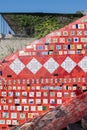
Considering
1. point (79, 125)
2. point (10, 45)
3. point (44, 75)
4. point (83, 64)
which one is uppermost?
point (10, 45)

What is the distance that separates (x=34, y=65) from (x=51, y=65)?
0.28 meters

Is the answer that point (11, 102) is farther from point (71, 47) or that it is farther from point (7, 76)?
point (71, 47)

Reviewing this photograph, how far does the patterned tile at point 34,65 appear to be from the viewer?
6309 millimetres

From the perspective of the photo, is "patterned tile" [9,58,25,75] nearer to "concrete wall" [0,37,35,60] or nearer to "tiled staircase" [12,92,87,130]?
"tiled staircase" [12,92,87,130]

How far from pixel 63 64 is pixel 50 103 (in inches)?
26.3

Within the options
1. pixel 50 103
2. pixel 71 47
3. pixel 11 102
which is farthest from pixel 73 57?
pixel 11 102

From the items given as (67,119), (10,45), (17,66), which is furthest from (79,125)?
(10,45)

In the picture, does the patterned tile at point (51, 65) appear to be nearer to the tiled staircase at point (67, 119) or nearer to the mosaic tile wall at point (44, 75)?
the mosaic tile wall at point (44, 75)

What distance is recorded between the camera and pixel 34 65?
6.31 m

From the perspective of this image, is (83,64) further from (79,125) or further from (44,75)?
(79,125)

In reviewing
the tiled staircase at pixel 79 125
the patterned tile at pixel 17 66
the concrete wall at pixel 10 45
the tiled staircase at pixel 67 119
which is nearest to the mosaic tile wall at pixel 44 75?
the patterned tile at pixel 17 66

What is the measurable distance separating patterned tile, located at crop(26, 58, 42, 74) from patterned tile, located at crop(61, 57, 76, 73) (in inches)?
15.5

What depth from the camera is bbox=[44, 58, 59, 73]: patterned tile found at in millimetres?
6270

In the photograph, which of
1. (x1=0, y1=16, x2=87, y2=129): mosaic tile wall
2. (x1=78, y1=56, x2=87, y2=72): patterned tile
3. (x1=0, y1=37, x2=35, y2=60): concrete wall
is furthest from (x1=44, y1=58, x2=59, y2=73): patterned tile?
(x1=0, y1=37, x2=35, y2=60): concrete wall
